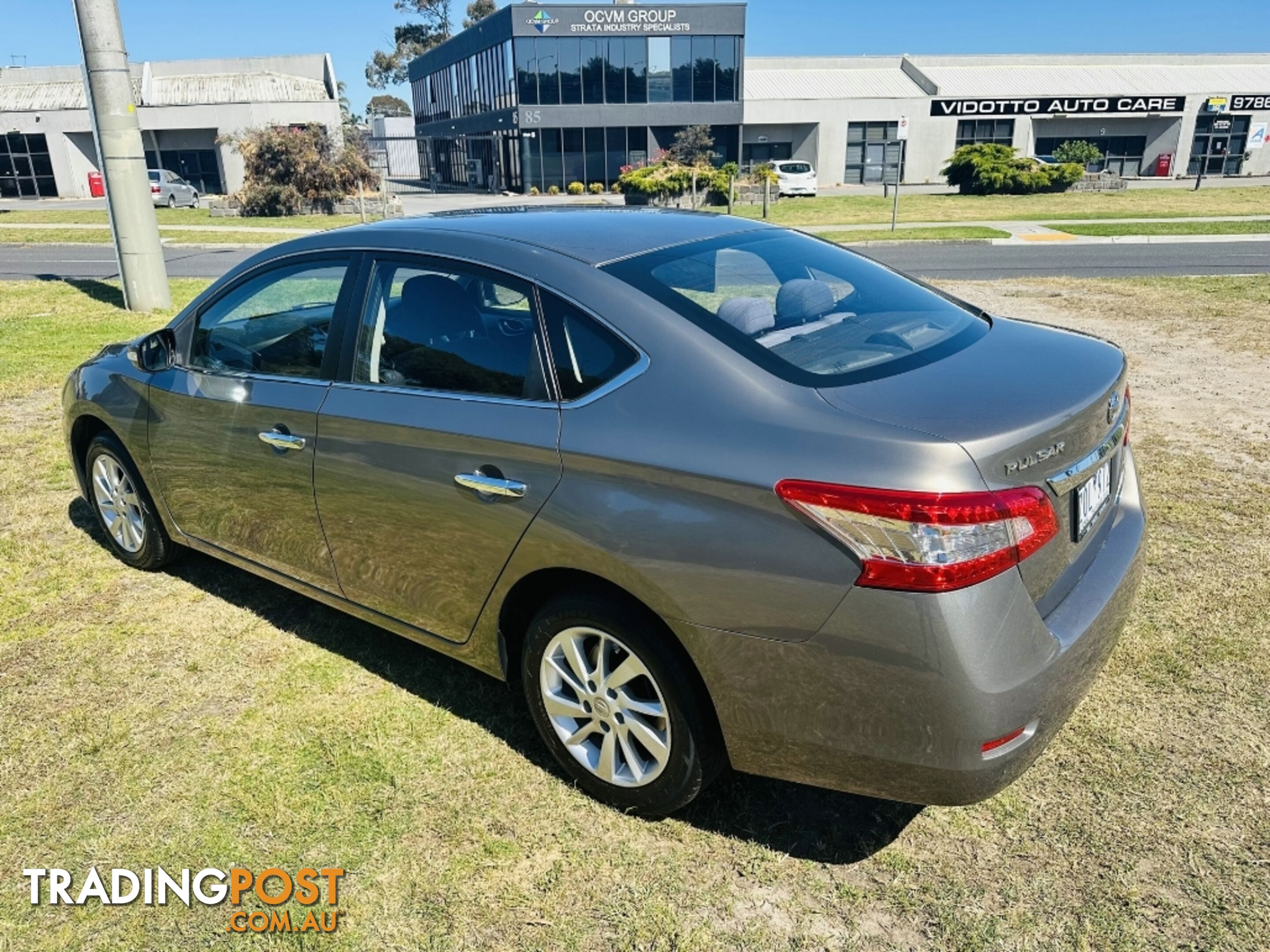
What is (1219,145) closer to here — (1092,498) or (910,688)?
(1092,498)

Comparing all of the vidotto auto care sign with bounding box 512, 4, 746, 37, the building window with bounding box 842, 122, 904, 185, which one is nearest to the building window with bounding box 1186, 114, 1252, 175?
the building window with bounding box 842, 122, 904, 185

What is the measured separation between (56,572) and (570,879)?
136 inches

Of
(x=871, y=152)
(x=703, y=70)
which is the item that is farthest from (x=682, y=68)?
(x=871, y=152)

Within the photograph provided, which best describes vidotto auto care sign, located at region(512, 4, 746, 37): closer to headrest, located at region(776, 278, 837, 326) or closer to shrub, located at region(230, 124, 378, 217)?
shrub, located at region(230, 124, 378, 217)

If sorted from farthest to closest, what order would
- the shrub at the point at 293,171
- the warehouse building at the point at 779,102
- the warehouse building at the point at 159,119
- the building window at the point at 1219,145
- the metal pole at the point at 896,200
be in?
1. the building window at the point at 1219,145
2. the warehouse building at the point at 159,119
3. the warehouse building at the point at 779,102
4. the shrub at the point at 293,171
5. the metal pole at the point at 896,200

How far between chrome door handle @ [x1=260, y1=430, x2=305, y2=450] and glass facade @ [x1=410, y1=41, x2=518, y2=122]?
42.7m

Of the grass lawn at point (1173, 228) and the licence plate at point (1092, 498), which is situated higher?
the licence plate at point (1092, 498)

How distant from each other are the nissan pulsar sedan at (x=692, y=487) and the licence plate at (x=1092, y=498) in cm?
2

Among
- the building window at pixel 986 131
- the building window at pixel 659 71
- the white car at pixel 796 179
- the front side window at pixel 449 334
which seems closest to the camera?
the front side window at pixel 449 334

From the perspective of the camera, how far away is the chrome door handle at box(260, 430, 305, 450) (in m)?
3.40

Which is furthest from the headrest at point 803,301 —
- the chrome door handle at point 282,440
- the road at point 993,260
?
the road at point 993,260

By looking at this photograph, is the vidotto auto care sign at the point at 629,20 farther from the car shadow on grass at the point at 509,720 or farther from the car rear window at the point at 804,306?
the car rear window at the point at 804,306

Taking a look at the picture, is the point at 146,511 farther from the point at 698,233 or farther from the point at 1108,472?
the point at 1108,472

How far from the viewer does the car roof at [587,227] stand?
3021mm
